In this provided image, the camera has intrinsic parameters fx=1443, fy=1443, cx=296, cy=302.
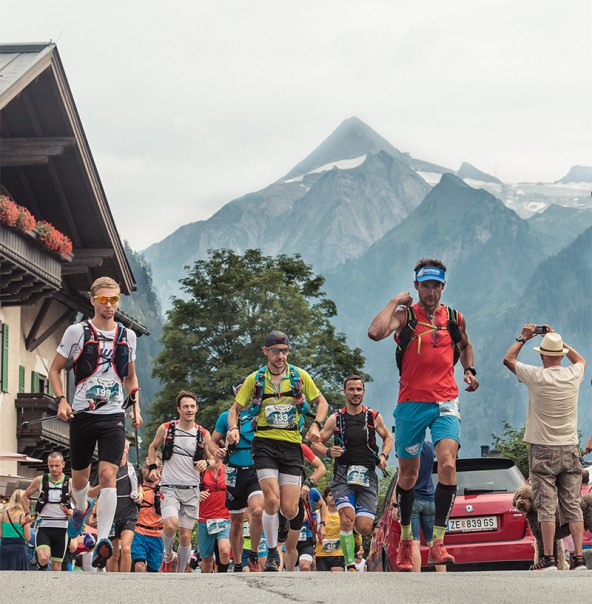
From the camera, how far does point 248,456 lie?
16078 mm

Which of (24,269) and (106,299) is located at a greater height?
(24,269)

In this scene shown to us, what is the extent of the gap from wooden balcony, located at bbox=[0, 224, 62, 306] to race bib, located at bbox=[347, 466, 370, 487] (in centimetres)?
1620

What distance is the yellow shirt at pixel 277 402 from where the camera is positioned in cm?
1313

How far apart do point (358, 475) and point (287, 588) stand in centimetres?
680

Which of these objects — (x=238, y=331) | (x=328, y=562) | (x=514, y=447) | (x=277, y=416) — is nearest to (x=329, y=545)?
(x=328, y=562)

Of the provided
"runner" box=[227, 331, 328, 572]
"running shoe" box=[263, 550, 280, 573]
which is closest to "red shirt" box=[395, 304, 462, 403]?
"runner" box=[227, 331, 328, 572]

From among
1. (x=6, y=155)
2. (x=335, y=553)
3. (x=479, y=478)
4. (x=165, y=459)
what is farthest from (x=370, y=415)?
(x=6, y=155)

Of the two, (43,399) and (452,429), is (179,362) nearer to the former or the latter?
(43,399)

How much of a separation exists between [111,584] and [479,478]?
24.2 ft

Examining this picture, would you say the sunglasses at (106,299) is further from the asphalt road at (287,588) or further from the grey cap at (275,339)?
the asphalt road at (287,588)

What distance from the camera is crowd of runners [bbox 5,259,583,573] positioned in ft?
37.4

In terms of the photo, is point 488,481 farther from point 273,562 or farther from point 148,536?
point 148,536

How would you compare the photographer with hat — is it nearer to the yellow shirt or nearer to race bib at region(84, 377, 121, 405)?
the yellow shirt

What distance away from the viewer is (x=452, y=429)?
11.4m
